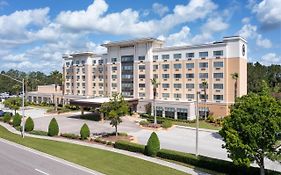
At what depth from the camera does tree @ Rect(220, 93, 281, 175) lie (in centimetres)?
2241

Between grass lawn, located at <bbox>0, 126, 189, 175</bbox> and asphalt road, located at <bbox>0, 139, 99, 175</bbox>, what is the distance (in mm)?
1308

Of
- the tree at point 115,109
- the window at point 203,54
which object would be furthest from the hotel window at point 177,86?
the tree at point 115,109

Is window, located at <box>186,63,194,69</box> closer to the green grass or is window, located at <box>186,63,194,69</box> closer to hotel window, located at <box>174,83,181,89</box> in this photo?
hotel window, located at <box>174,83,181,89</box>

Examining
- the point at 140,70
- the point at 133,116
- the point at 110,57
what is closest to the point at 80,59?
the point at 110,57

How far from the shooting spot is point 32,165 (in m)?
27.0

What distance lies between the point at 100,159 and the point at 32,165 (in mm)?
6753

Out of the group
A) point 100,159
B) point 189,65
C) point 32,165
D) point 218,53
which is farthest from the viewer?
point 189,65

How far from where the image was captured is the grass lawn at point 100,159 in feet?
85.9

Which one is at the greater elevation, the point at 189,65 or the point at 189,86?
the point at 189,65

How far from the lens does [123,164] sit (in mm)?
28281

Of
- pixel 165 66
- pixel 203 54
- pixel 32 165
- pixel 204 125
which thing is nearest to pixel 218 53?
pixel 203 54

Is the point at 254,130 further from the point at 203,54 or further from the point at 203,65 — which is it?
the point at 203,54

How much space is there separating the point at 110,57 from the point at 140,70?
10693mm

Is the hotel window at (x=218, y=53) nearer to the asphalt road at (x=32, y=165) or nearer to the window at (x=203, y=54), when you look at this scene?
the window at (x=203, y=54)
